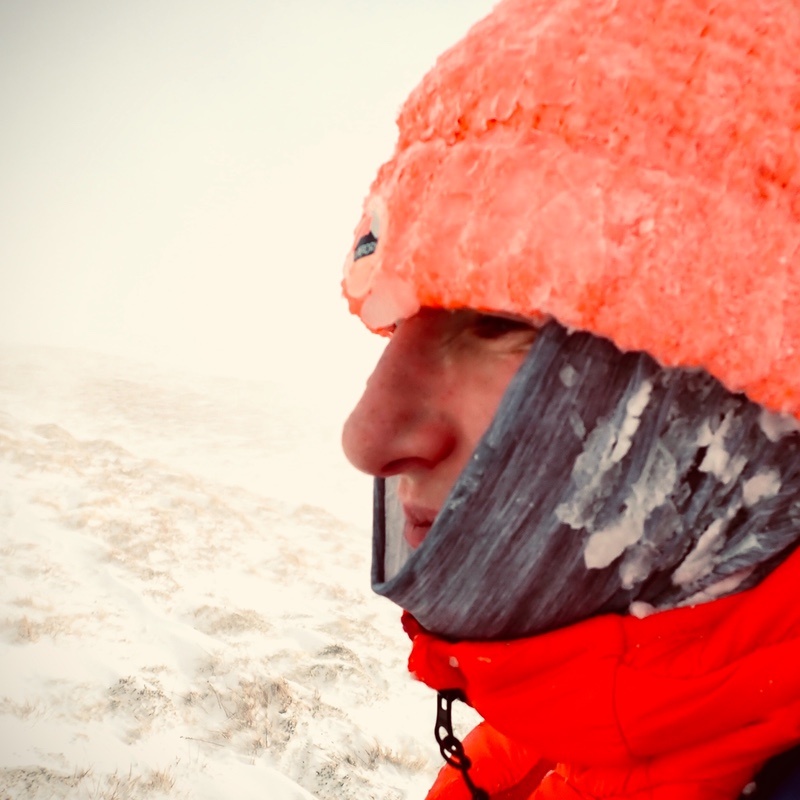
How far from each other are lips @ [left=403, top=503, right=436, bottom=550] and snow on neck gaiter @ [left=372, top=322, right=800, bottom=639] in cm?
9

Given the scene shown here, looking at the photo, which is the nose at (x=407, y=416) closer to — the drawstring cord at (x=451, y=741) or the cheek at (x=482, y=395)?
the cheek at (x=482, y=395)

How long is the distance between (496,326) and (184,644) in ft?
11.7

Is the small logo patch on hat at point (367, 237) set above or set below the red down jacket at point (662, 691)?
above

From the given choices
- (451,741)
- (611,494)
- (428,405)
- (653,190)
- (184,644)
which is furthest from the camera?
(184,644)

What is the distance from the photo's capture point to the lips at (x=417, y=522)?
0.94m

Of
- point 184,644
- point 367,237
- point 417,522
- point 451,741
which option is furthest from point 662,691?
point 184,644

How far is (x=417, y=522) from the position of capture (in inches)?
38.1

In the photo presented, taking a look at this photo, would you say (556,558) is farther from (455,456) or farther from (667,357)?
(667,357)

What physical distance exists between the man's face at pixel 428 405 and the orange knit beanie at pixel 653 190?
0.14 meters

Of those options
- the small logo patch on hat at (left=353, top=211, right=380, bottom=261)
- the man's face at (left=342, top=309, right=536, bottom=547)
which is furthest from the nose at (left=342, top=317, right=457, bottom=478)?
the small logo patch on hat at (left=353, top=211, right=380, bottom=261)

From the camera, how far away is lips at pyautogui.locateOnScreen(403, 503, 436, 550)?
0.94 m

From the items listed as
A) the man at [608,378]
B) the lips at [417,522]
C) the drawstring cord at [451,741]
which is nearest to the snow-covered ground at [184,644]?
the drawstring cord at [451,741]

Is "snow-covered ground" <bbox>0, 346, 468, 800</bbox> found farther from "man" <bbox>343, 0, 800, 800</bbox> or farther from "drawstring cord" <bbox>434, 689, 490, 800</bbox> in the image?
"man" <bbox>343, 0, 800, 800</bbox>

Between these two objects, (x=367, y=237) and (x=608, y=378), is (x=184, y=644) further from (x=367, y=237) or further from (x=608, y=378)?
(x=608, y=378)
